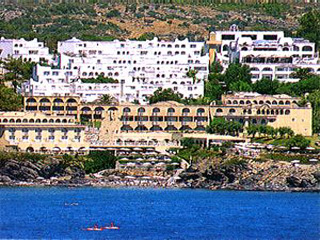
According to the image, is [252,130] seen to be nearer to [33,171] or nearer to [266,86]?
[266,86]

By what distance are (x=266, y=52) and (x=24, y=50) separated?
63.3 feet

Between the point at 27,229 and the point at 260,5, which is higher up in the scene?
the point at 260,5

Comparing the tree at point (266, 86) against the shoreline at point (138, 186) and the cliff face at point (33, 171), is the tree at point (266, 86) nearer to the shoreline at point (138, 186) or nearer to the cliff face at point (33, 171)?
the shoreline at point (138, 186)

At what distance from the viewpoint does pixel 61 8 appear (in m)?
172

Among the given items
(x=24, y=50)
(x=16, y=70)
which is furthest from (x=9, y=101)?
(x=24, y=50)

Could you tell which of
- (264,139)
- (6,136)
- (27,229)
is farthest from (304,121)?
(27,229)

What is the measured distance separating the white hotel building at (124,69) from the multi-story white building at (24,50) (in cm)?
134

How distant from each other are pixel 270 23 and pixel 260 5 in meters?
5.58

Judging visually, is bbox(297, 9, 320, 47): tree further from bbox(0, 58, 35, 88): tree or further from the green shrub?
the green shrub

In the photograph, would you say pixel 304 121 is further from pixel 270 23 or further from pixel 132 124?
pixel 270 23

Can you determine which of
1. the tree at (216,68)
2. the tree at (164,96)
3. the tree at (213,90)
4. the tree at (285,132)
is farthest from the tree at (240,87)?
the tree at (285,132)

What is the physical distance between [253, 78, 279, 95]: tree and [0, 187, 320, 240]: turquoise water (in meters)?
23.8

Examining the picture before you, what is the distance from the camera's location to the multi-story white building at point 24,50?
133m

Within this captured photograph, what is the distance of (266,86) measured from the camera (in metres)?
122
